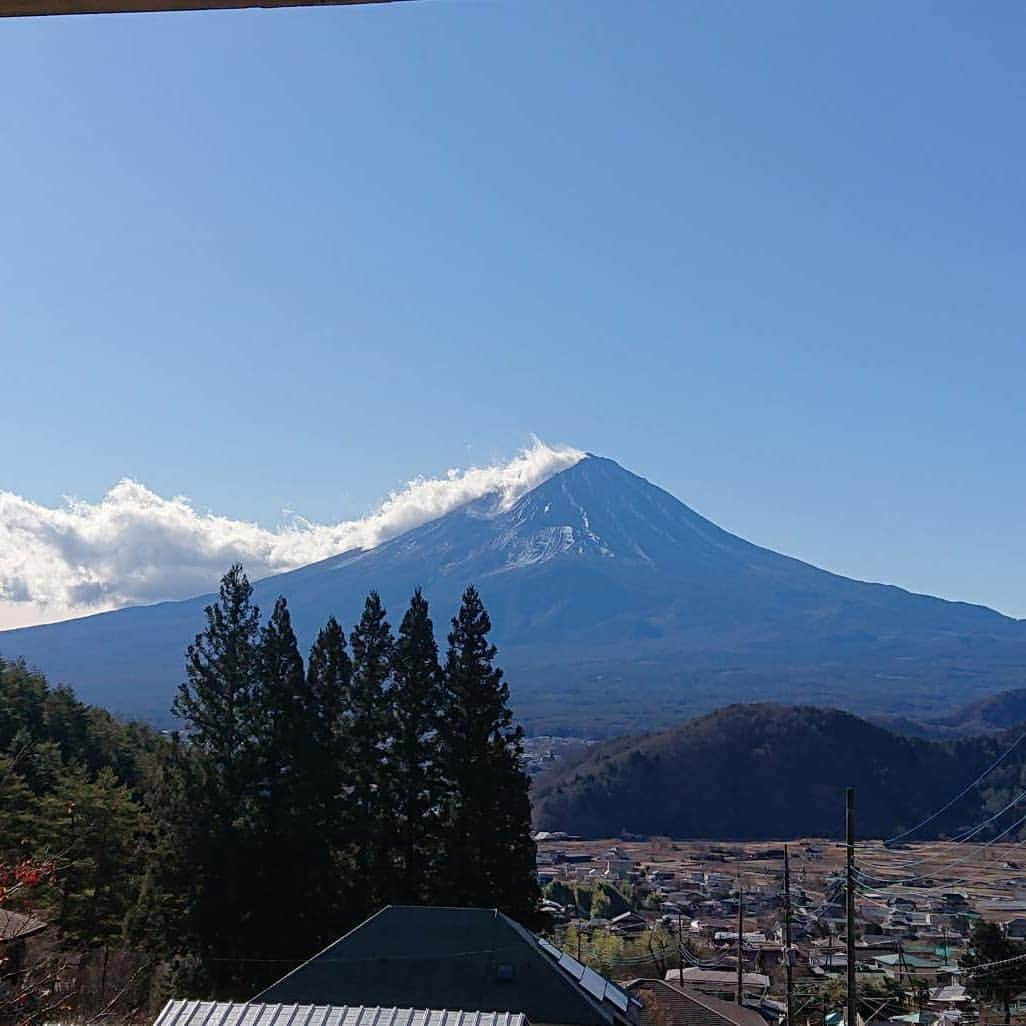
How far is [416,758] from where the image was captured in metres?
23.2

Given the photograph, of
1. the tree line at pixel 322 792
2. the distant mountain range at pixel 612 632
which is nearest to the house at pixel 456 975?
the tree line at pixel 322 792

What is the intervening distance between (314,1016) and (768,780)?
64.5 metres

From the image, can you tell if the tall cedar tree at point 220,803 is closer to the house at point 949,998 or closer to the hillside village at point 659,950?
the hillside village at point 659,950

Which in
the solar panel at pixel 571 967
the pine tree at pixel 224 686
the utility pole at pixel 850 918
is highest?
the pine tree at pixel 224 686

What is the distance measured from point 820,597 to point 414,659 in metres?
177

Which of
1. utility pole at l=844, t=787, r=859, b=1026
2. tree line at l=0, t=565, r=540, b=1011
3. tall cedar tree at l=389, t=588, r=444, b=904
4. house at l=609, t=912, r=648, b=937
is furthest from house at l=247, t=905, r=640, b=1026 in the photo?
house at l=609, t=912, r=648, b=937

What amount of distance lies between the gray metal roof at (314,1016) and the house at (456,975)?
587 cm

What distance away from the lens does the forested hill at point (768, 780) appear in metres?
63.6

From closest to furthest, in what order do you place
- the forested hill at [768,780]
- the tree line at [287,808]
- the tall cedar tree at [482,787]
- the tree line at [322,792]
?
1. the tree line at [287,808]
2. the tree line at [322,792]
3. the tall cedar tree at [482,787]
4. the forested hill at [768,780]

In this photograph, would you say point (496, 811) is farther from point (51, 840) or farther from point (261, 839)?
point (51, 840)

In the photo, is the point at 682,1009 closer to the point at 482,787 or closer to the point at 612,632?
the point at 482,787

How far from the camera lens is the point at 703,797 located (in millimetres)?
70250

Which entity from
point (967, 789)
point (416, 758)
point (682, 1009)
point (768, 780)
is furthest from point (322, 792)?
point (768, 780)

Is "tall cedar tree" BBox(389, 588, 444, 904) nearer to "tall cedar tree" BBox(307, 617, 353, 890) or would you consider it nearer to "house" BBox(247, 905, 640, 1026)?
"tall cedar tree" BBox(307, 617, 353, 890)
